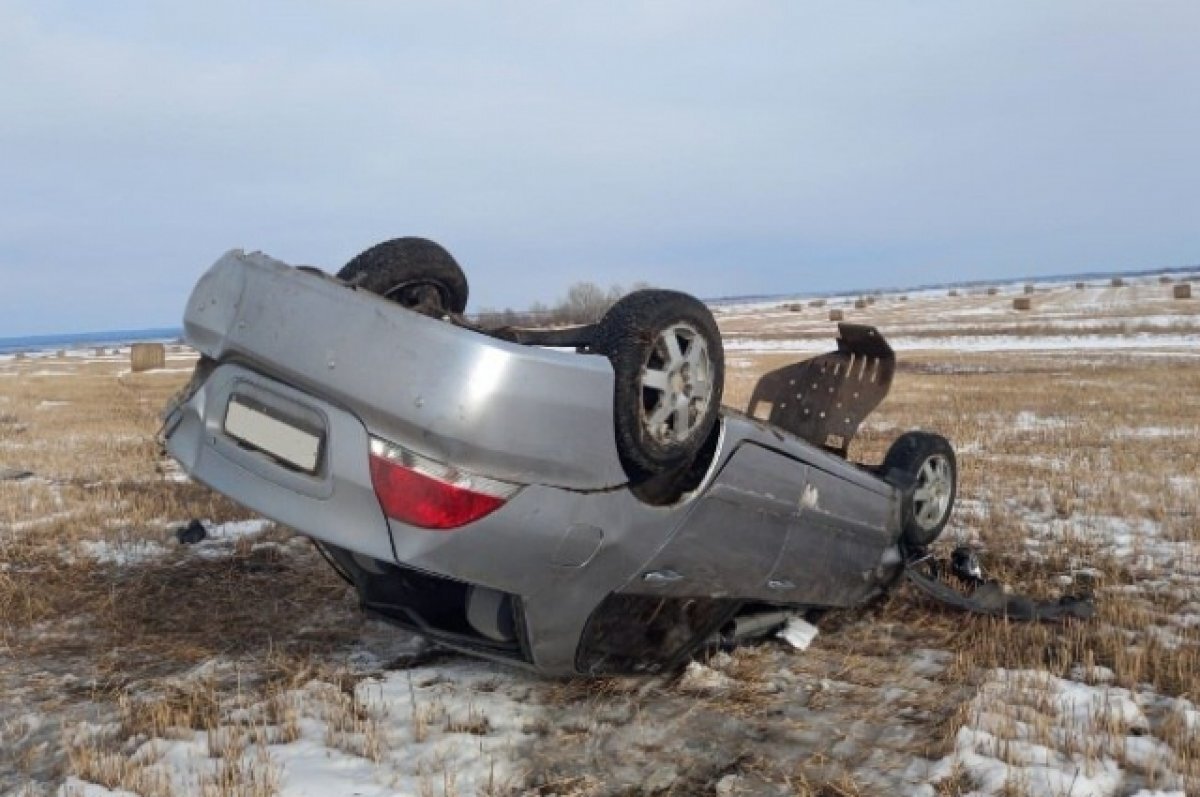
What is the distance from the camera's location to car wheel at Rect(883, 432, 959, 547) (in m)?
4.43

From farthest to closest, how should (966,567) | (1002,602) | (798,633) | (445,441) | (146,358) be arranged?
(146,358) < (966,567) < (1002,602) < (798,633) < (445,441)

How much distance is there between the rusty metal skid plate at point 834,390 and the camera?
4.97 metres

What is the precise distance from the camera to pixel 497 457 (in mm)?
2496

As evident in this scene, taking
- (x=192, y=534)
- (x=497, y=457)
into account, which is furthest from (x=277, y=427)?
(x=192, y=534)

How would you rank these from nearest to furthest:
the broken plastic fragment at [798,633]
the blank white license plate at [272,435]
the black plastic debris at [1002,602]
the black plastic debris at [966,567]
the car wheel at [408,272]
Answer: the blank white license plate at [272,435]
the car wheel at [408,272]
the broken plastic fragment at [798,633]
the black plastic debris at [1002,602]
the black plastic debris at [966,567]

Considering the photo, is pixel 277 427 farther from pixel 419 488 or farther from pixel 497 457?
pixel 497 457

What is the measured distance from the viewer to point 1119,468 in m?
7.95

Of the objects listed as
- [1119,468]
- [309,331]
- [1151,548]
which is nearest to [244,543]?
[309,331]

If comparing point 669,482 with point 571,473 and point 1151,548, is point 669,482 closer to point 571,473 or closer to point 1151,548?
point 571,473

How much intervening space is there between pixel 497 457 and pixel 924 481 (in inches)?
113

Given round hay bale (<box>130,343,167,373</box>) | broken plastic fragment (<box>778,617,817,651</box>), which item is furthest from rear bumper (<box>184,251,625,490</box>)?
round hay bale (<box>130,343,167,373</box>)

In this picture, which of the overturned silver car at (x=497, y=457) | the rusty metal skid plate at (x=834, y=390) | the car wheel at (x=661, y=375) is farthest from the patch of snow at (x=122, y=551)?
the car wheel at (x=661, y=375)

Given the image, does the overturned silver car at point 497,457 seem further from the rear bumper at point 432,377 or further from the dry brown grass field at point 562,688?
the dry brown grass field at point 562,688

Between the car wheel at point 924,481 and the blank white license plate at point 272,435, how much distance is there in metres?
2.83
